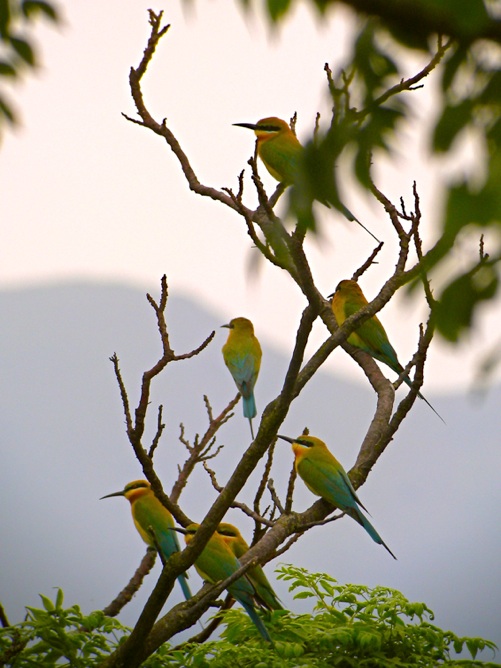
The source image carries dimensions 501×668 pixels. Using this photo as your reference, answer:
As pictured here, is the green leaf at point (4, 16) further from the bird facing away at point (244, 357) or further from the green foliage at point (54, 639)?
the bird facing away at point (244, 357)

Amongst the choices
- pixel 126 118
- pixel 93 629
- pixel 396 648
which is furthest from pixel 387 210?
pixel 93 629

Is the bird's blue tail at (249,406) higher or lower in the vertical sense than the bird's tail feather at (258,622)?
higher

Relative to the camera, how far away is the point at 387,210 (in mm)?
2285

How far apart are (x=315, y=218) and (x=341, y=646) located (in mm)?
1336

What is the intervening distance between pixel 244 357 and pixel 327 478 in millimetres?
1199

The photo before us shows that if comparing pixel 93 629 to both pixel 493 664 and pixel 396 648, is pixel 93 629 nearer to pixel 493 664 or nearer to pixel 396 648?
pixel 396 648

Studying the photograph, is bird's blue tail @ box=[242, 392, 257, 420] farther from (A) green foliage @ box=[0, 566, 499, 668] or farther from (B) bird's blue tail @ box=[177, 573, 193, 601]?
(A) green foliage @ box=[0, 566, 499, 668]

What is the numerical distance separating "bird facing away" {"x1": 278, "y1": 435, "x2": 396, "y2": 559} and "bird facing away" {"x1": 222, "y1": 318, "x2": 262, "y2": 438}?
0.53 meters

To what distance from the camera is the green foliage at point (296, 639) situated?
1.66 metres

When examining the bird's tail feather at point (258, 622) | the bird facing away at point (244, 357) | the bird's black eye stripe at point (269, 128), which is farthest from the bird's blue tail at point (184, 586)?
the bird's black eye stripe at point (269, 128)

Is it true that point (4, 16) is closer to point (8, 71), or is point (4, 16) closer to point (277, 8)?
point (8, 71)

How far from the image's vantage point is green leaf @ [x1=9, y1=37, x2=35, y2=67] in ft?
2.90

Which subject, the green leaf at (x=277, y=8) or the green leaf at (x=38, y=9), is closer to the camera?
the green leaf at (x=277, y=8)

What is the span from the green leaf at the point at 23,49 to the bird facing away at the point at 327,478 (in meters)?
1.62
